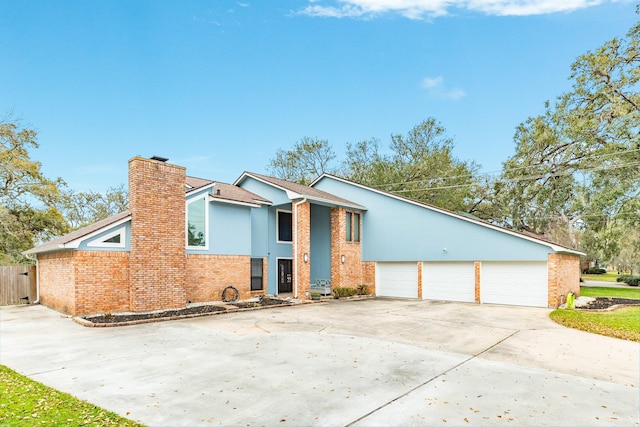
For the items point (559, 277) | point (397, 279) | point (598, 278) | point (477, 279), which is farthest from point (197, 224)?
point (598, 278)

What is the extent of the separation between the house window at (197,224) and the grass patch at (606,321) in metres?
12.5

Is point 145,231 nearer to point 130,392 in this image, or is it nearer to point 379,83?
point 130,392

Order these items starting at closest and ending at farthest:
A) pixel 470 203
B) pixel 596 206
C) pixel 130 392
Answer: pixel 130 392, pixel 596 206, pixel 470 203

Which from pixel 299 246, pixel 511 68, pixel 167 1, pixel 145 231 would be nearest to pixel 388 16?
pixel 511 68

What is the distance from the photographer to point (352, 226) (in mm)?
19250

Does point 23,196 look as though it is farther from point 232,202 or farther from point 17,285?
point 232,202

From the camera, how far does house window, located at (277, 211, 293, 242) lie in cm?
1839

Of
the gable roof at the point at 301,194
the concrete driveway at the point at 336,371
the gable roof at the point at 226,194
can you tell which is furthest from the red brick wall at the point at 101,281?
the gable roof at the point at 301,194

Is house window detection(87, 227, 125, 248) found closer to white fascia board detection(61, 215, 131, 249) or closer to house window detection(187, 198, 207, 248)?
white fascia board detection(61, 215, 131, 249)

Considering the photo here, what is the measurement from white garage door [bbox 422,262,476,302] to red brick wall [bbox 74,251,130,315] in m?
12.9

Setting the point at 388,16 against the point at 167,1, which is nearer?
the point at 167,1

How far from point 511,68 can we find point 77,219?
34290 millimetres

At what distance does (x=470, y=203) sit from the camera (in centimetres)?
3091

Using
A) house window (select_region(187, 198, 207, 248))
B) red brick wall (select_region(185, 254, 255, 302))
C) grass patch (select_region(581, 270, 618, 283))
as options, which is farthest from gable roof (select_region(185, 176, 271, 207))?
grass patch (select_region(581, 270, 618, 283))
